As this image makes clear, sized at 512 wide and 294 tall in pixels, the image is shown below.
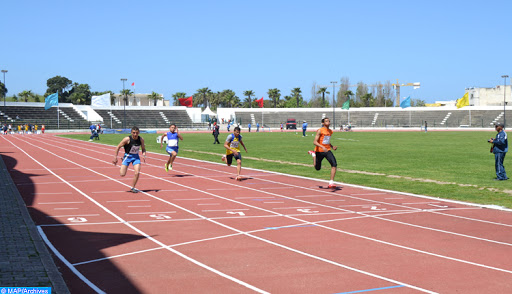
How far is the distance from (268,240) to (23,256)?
369cm

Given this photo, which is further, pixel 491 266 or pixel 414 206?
pixel 414 206

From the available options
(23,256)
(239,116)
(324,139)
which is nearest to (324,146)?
(324,139)

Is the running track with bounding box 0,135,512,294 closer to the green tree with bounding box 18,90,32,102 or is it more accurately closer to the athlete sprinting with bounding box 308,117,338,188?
the athlete sprinting with bounding box 308,117,338,188

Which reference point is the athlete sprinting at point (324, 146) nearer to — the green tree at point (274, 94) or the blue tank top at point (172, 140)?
the blue tank top at point (172, 140)

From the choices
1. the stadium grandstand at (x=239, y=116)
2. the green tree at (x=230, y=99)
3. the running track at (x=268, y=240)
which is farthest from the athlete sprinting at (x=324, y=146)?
the green tree at (x=230, y=99)

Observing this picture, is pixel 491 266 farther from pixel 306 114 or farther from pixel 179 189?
pixel 306 114

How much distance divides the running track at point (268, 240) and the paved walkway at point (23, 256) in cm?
28

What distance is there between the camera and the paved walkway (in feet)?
19.7

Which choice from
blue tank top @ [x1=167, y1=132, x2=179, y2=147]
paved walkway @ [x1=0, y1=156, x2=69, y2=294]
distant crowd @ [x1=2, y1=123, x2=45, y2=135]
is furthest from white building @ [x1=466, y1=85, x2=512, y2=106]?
paved walkway @ [x1=0, y1=156, x2=69, y2=294]

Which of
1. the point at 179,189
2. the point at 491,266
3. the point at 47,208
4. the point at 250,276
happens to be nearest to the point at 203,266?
the point at 250,276

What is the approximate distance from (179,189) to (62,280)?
9.35 metres

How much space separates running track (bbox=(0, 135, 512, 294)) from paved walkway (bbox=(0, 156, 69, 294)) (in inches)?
11.1

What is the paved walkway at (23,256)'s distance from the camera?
601 centimetres

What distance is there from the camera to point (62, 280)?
20.6 feet
